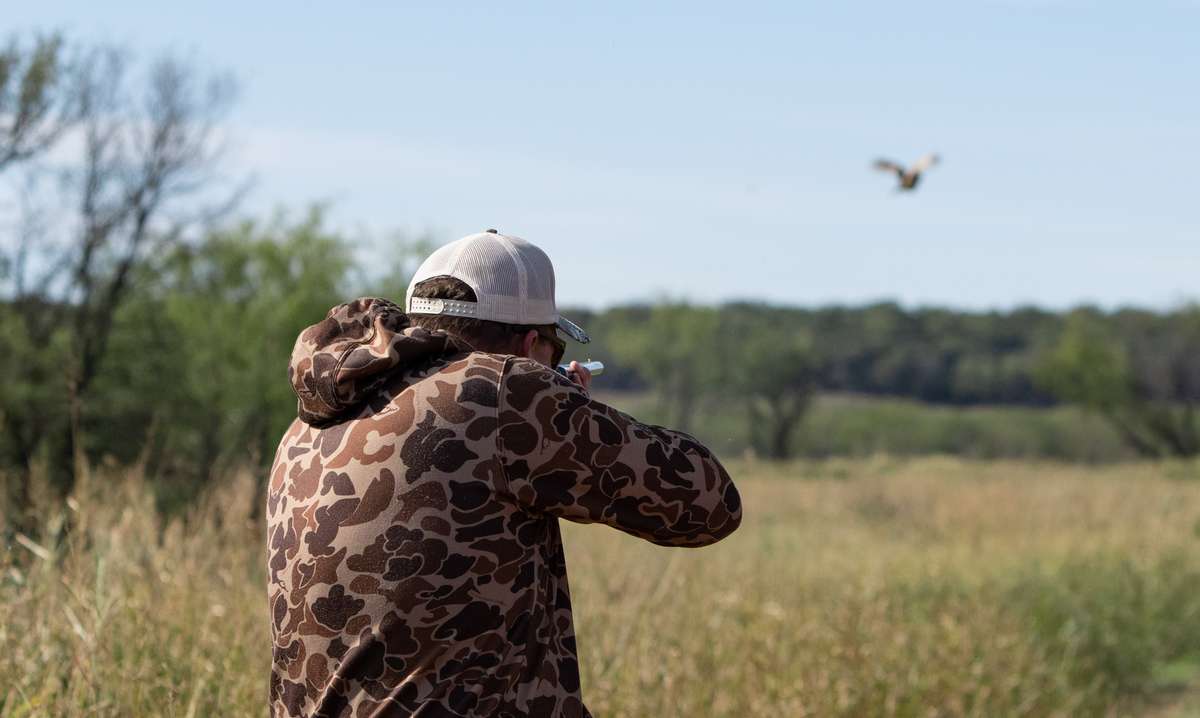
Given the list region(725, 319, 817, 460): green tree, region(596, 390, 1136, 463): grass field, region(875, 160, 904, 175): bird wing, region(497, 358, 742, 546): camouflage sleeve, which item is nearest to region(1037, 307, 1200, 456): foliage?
region(596, 390, 1136, 463): grass field

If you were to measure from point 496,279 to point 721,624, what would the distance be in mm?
4440

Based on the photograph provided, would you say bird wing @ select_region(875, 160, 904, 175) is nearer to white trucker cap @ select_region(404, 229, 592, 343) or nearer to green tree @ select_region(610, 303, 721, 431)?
white trucker cap @ select_region(404, 229, 592, 343)

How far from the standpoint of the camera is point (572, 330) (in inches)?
101

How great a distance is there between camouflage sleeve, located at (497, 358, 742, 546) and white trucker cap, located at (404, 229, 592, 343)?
174 mm

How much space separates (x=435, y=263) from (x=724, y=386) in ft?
248

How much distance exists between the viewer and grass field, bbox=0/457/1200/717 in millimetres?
4008

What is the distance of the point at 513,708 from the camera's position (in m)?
2.27

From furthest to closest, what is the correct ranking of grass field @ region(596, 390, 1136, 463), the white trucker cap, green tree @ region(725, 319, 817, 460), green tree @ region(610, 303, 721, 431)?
green tree @ region(610, 303, 721, 431) → green tree @ region(725, 319, 817, 460) → grass field @ region(596, 390, 1136, 463) → the white trucker cap

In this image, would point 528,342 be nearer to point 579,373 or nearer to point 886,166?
point 579,373

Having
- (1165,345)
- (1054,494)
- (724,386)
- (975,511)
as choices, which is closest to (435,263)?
(975,511)

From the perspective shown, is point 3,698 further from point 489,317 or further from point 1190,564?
point 1190,564

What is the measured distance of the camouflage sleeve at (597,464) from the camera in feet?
7.26

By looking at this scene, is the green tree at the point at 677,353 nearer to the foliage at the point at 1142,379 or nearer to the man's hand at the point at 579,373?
the foliage at the point at 1142,379

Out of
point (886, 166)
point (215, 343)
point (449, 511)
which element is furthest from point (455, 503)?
point (215, 343)
